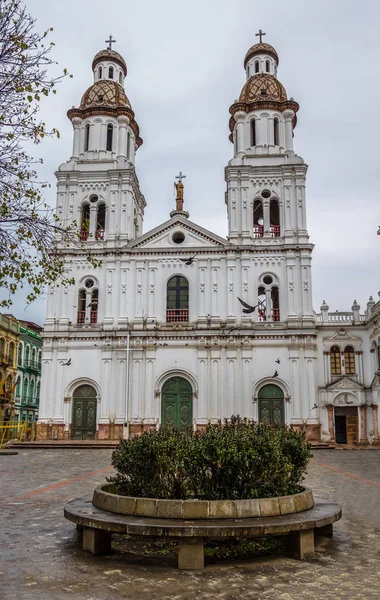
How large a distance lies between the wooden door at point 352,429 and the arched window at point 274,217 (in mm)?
11001

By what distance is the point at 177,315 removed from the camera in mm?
32062

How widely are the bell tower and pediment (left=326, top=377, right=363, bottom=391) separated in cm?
364

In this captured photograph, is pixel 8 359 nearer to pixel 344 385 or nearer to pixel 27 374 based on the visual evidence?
pixel 27 374

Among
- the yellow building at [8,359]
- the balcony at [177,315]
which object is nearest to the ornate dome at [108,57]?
the balcony at [177,315]

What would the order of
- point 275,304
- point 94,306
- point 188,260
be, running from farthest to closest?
1. point 94,306
2. point 275,304
3. point 188,260

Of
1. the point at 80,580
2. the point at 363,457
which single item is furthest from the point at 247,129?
the point at 80,580

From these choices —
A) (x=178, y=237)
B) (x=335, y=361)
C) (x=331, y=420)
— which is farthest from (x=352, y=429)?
(x=178, y=237)

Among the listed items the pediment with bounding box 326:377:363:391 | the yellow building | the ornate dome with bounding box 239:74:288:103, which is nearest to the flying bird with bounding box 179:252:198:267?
the pediment with bounding box 326:377:363:391

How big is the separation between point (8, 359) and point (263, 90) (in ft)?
85.6

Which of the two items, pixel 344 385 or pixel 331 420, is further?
pixel 344 385

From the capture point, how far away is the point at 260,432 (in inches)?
320

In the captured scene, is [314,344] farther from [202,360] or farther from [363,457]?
[363,457]

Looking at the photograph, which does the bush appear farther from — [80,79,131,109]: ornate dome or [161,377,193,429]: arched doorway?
[80,79,131,109]: ornate dome

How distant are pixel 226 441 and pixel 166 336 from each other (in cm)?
2413
